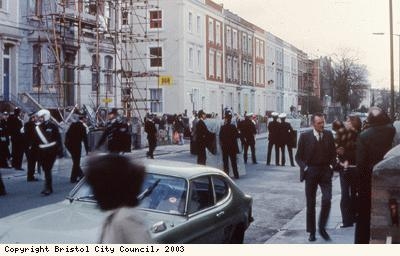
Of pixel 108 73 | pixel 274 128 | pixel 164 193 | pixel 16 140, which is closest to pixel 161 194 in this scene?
pixel 164 193

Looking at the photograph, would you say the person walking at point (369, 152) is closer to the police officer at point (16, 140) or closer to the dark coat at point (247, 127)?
the dark coat at point (247, 127)

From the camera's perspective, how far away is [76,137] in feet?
31.2

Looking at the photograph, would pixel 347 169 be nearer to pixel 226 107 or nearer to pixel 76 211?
pixel 226 107

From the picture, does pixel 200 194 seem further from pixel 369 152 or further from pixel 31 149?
pixel 31 149

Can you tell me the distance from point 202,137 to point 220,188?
3.34 meters

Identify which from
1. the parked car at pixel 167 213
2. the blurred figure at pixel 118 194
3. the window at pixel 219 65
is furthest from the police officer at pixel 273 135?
the blurred figure at pixel 118 194

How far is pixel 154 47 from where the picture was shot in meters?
7.51

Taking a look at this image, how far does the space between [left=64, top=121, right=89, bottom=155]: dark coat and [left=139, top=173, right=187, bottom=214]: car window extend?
182 inches

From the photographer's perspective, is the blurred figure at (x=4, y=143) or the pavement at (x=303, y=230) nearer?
the pavement at (x=303, y=230)

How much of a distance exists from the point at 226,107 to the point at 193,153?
0.89m

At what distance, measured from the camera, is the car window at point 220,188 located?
16.5 feet

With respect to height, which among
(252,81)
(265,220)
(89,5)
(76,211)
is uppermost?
(89,5)

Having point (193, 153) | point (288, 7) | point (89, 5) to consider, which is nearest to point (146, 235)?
point (288, 7)
